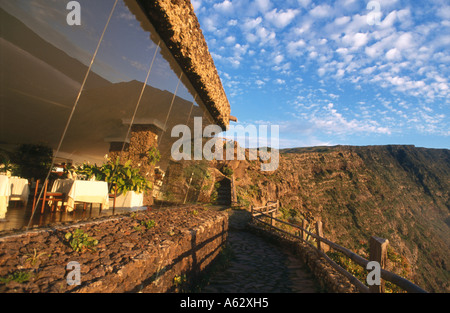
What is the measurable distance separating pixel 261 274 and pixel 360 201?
189 ft

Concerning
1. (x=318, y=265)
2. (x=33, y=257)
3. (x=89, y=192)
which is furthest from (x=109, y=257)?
(x=318, y=265)

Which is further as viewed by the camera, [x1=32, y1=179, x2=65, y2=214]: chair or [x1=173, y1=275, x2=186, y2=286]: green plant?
[x1=173, y1=275, x2=186, y2=286]: green plant

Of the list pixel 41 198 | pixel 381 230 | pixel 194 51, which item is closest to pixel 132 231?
pixel 41 198

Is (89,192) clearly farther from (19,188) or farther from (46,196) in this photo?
(19,188)

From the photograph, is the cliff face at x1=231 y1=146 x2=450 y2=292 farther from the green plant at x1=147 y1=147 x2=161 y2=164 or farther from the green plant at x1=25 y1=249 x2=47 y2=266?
the green plant at x1=25 y1=249 x2=47 y2=266

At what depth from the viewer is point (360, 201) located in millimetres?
54438

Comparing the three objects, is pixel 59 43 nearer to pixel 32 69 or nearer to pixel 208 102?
pixel 32 69

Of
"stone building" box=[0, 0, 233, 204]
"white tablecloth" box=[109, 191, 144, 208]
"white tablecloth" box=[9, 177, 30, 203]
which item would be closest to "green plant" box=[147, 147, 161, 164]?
"stone building" box=[0, 0, 233, 204]

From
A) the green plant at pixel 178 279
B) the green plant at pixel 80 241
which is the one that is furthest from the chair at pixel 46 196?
the green plant at pixel 178 279

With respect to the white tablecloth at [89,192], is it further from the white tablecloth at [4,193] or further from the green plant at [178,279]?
the green plant at [178,279]

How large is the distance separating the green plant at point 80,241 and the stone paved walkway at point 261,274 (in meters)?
2.44

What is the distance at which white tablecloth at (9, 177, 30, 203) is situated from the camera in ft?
8.25

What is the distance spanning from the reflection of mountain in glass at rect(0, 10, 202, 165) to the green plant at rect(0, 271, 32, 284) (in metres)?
1.20

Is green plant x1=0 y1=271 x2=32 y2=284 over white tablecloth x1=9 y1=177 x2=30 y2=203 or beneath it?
beneath
